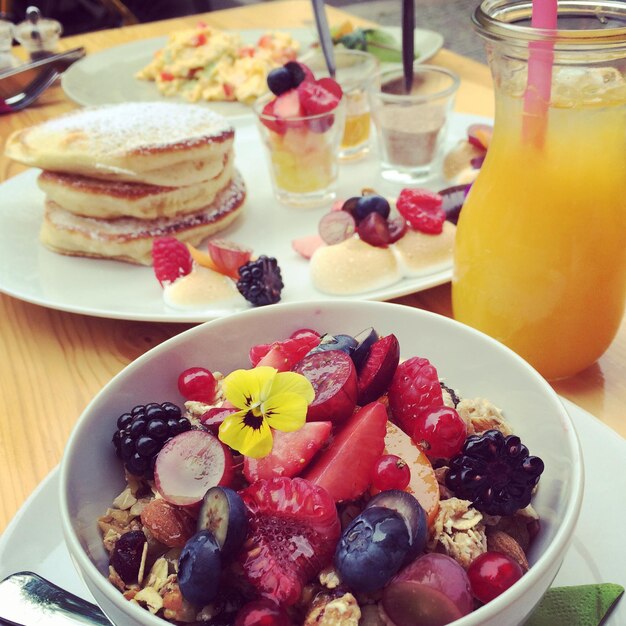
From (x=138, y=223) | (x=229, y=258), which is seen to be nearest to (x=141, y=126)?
(x=138, y=223)

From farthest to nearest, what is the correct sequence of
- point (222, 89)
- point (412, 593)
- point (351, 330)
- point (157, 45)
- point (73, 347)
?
1. point (157, 45)
2. point (222, 89)
3. point (73, 347)
4. point (351, 330)
5. point (412, 593)

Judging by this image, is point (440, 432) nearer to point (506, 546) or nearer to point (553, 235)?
point (506, 546)

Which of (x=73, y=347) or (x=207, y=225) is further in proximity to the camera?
(x=207, y=225)

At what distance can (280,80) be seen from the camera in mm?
1688

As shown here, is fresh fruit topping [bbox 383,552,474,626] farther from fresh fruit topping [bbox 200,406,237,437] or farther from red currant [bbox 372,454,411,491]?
fresh fruit topping [bbox 200,406,237,437]

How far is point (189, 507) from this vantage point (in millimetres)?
630

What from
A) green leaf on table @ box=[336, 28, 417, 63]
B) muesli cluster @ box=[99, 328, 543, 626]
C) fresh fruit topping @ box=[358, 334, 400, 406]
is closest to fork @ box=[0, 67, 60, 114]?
green leaf on table @ box=[336, 28, 417, 63]

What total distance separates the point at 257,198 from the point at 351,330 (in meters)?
1.01

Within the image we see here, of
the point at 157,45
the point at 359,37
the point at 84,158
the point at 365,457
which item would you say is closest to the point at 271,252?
the point at 84,158

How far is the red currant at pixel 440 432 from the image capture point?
2.20ft

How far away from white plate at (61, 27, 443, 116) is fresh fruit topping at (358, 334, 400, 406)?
5.57 ft

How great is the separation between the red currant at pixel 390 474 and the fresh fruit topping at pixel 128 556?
0.22 m

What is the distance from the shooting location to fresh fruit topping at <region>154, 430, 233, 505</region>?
64 cm

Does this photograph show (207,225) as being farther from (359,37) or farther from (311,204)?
(359,37)
